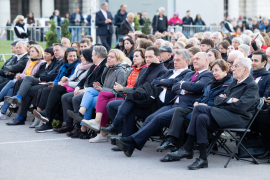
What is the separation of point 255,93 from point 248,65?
43 cm

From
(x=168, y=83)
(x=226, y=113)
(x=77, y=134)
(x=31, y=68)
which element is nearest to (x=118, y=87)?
(x=168, y=83)

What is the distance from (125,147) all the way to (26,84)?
395cm

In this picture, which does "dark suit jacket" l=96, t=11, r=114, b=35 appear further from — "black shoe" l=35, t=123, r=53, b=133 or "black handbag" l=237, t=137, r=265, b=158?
"black handbag" l=237, t=137, r=265, b=158

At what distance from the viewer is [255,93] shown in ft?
20.2

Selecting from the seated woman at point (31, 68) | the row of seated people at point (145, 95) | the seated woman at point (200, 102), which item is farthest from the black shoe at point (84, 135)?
the seated woman at point (31, 68)

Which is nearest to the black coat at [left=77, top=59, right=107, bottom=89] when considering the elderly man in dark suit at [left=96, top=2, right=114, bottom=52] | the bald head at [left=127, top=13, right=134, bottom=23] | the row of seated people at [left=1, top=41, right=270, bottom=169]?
the row of seated people at [left=1, top=41, right=270, bottom=169]

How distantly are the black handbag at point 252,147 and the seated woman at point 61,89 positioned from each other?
3782 mm

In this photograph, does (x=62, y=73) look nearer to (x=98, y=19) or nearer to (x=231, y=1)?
(x=98, y=19)

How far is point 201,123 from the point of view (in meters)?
6.09

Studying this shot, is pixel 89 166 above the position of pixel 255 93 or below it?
below

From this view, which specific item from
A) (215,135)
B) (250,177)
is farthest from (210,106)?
(250,177)

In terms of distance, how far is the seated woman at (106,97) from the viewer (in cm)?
789

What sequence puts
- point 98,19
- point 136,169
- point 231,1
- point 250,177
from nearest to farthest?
point 250,177 → point 136,169 → point 98,19 → point 231,1

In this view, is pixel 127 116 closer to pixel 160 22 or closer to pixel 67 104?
pixel 67 104
